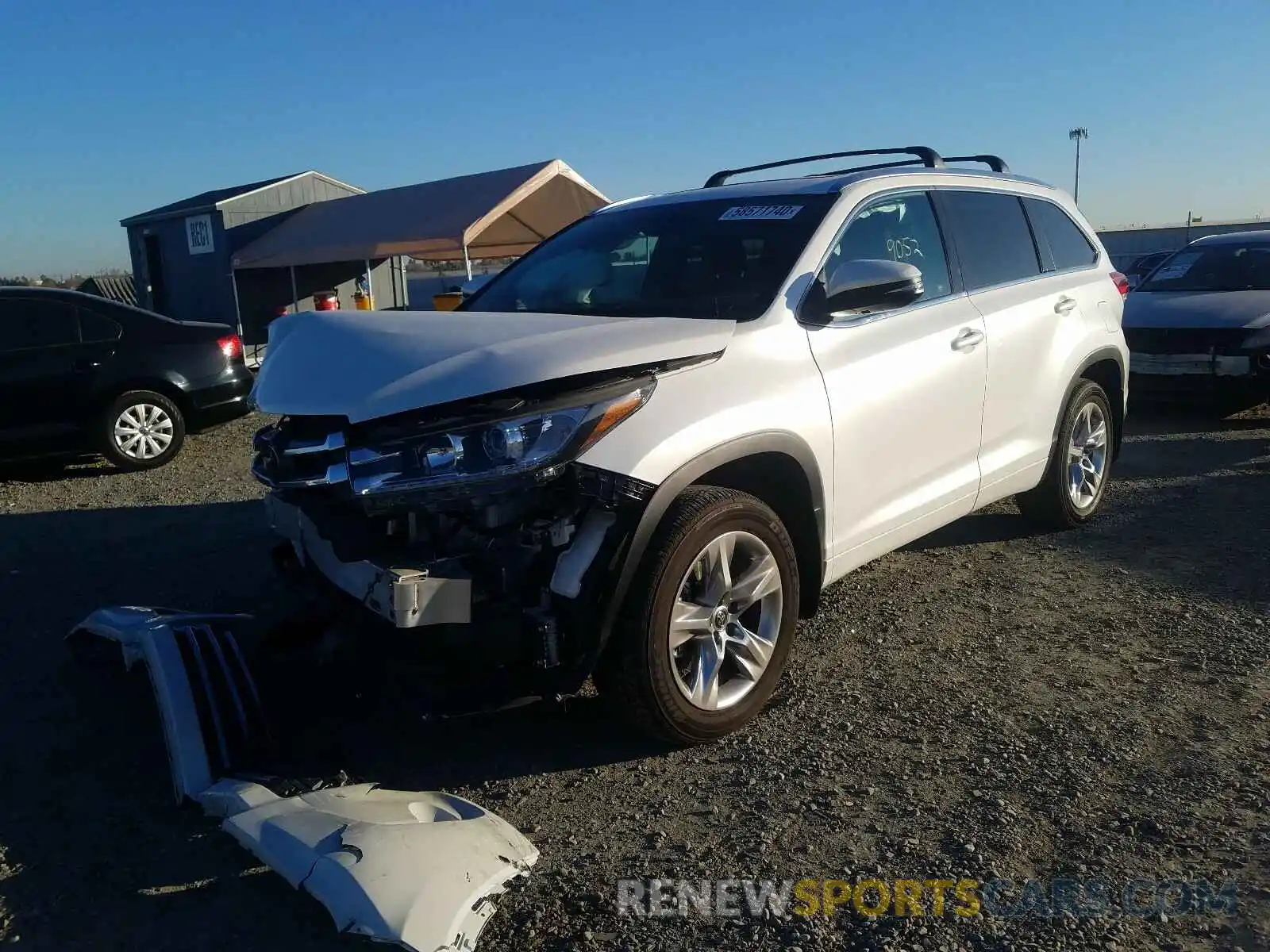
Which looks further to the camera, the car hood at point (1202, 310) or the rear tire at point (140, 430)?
the car hood at point (1202, 310)

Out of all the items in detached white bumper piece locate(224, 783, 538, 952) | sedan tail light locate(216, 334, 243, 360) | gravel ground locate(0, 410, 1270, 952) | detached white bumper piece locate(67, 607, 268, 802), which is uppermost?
sedan tail light locate(216, 334, 243, 360)

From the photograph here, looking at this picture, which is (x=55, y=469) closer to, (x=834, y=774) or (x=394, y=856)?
(x=394, y=856)

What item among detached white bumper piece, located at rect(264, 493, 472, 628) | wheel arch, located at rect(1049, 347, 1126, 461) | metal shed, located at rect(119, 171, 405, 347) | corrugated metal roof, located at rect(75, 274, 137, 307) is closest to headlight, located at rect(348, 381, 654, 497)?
detached white bumper piece, located at rect(264, 493, 472, 628)

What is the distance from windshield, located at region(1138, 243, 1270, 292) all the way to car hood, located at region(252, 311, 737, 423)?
8405 millimetres

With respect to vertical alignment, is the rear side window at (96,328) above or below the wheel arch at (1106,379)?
above

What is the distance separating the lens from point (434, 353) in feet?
10.5

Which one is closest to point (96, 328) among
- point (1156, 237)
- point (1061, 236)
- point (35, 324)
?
point (35, 324)

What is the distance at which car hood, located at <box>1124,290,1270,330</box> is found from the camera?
29.7 feet

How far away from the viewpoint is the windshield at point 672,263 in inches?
157

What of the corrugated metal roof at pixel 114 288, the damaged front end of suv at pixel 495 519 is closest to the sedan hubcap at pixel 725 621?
the damaged front end of suv at pixel 495 519

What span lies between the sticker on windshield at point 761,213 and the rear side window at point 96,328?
6.23 m

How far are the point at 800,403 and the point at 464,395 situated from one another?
1290mm

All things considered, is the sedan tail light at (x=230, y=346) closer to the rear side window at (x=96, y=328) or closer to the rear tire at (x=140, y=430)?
the rear tire at (x=140, y=430)

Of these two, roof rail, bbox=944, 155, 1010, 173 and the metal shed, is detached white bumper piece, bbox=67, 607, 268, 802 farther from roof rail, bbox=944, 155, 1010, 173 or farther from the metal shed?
the metal shed
